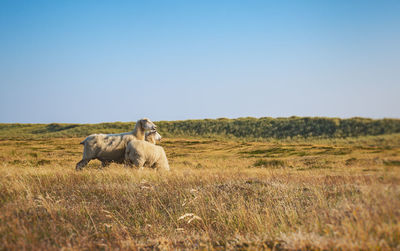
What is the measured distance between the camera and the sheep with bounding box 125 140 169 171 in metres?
12.0

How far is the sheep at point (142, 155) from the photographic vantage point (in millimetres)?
12047

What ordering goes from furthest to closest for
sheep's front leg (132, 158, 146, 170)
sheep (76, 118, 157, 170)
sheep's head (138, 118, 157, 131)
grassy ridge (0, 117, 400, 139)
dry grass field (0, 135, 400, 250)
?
1. grassy ridge (0, 117, 400, 139)
2. sheep's head (138, 118, 157, 131)
3. sheep (76, 118, 157, 170)
4. sheep's front leg (132, 158, 146, 170)
5. dry grass field (0, 135, 400, 250)

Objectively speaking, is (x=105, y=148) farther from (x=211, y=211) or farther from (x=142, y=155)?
(x=211, y=211)

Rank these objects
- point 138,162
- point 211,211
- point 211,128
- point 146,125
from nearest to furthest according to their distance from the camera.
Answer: point 211,211 < point 138,162 < point 146,125 < point 211,128

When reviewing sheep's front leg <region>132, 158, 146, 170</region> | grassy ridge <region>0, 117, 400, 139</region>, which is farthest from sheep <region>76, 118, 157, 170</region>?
grassy ridge <region>0, 117, 400, 139</region>

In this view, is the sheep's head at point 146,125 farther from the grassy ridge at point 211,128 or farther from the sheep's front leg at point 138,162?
the grassy ridge at point 211,128

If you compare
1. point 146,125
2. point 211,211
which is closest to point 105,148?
point 146,125

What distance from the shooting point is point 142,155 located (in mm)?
12086

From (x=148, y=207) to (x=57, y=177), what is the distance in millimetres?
4036

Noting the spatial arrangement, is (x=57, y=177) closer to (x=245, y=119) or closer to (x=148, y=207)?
(x=148, y=207)

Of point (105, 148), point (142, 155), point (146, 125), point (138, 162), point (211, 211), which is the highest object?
point (146, 125)

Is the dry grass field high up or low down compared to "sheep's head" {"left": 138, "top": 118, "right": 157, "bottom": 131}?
down

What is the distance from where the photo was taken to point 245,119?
76.6 m

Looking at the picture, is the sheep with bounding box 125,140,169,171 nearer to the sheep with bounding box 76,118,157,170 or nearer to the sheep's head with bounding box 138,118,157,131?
the sheep with bounding box 76,118,157,170
